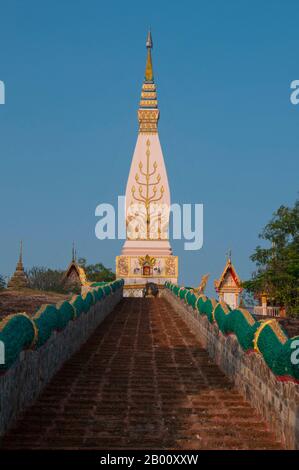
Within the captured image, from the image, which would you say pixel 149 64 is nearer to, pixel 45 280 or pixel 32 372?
pixel 45 280

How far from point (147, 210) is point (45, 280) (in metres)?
10.4

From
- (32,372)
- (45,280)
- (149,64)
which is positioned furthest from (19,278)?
(32,372)

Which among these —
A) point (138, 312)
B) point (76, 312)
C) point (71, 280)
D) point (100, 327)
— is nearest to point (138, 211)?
point (71, 280)

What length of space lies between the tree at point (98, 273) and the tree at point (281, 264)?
2949 centimetres

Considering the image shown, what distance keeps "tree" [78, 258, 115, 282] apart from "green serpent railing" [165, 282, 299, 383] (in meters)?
47.3

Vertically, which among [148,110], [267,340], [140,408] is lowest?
[140,408]

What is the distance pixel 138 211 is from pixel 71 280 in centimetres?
708

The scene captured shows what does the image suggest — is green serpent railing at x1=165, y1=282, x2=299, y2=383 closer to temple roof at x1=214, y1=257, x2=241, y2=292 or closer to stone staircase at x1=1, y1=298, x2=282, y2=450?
stone staircase at x1=1, y1=298, x2=282, y2=450

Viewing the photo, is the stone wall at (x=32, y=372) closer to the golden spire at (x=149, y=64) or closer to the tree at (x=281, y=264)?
the tree at (x=281, y=264)

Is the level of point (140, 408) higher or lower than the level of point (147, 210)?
lower

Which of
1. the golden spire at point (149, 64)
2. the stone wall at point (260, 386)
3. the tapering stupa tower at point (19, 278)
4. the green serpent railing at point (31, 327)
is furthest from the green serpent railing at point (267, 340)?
the golden spire at point (149, 64)

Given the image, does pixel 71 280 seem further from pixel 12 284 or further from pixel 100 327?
pixel 100 327

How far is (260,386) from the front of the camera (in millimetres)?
7930

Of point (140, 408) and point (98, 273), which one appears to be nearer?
point (140, 408)
